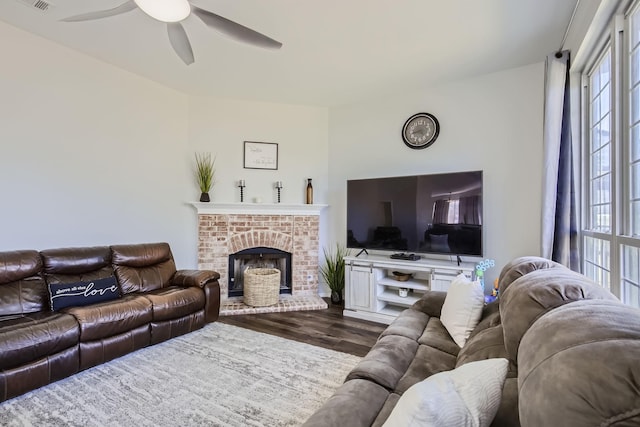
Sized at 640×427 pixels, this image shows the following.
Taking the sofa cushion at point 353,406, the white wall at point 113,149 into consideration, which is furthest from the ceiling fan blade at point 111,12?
the sofa cushion at point 353,406

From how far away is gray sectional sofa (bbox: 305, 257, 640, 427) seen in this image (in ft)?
1.89

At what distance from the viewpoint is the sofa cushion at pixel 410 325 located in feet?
6.38

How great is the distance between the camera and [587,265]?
94.2 inches

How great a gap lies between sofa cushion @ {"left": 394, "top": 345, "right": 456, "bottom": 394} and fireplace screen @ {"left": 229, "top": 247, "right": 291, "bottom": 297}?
2864mm

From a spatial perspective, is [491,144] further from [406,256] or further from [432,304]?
[432,304]

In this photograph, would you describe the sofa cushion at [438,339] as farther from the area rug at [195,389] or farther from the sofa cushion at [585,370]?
the sofa cushion at [585,370]

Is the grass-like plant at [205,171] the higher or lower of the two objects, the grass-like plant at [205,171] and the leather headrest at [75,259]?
the higher

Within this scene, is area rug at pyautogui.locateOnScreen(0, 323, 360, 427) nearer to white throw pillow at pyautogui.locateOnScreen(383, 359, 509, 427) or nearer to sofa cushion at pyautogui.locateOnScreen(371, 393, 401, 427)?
sofa cushion at pyautogui.locateOnScreen(371, 393, 401, 427)

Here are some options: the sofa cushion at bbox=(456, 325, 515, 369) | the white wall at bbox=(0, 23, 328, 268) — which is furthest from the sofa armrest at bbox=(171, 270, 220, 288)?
the sofa cushion at bbox=(456, 325, 515, 369)

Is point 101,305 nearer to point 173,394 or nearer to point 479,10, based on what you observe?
point 173,394

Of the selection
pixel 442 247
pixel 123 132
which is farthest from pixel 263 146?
pixel 442 247

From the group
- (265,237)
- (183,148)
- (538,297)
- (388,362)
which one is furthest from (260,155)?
(538,297)

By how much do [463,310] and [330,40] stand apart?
2.48 metres

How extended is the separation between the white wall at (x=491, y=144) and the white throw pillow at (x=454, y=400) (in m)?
2.79
